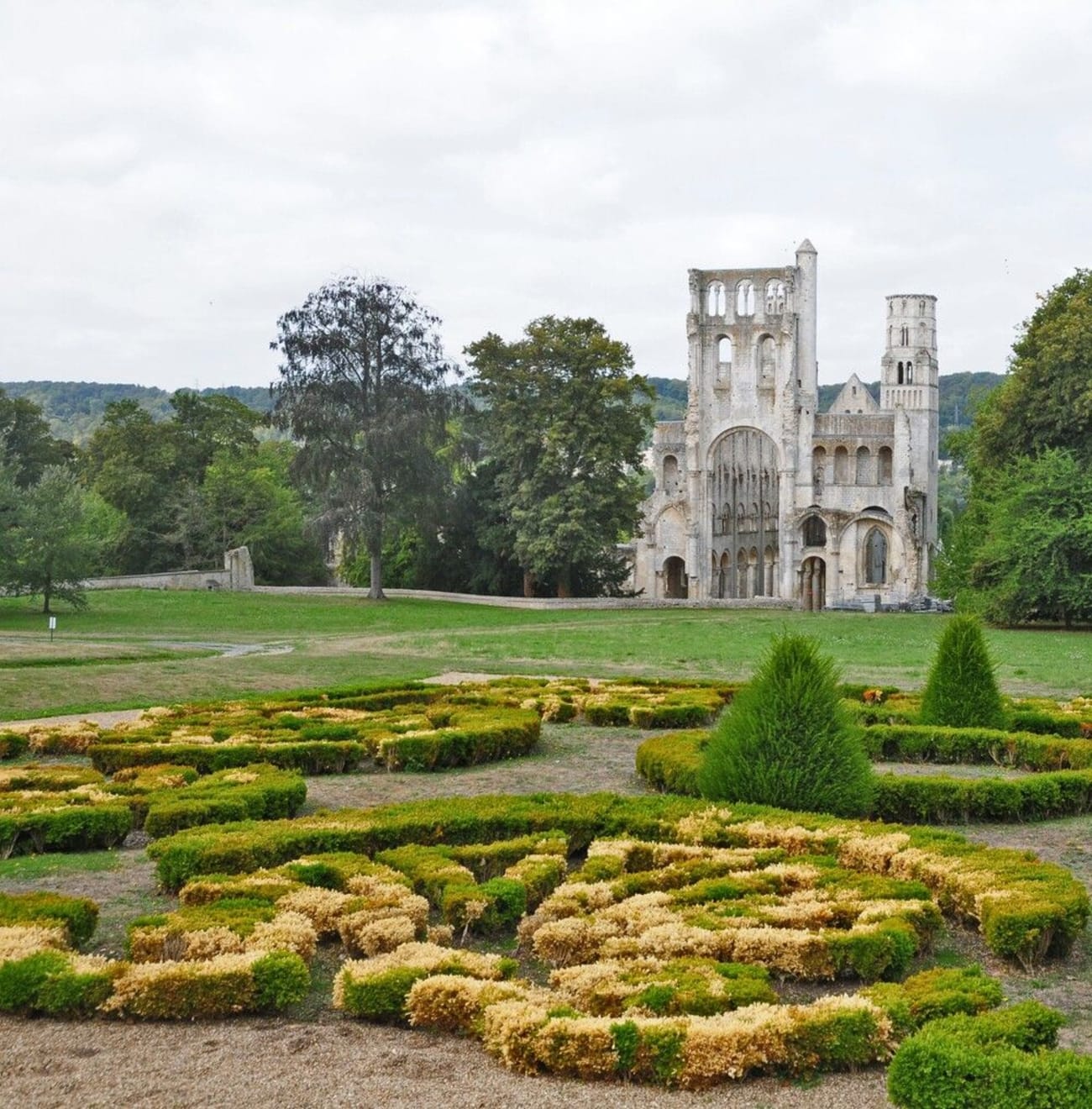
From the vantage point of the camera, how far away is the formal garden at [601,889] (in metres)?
7.41

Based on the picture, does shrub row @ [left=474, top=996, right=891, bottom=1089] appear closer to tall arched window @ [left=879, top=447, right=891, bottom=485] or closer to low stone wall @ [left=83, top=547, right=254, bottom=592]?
low stone wall @ [left=83, top=547, right=254, bottom=592]

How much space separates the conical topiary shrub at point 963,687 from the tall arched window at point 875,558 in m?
52.9

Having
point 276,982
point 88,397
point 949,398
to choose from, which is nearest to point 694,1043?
point 276,982

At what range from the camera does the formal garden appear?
741 centimetres

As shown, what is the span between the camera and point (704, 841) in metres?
11.9

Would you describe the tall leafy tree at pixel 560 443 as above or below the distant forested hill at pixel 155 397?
below

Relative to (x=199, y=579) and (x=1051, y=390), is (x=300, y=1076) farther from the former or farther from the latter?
(x=199, y=579)

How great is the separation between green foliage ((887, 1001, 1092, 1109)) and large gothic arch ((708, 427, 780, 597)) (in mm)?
68243

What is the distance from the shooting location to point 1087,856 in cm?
1238

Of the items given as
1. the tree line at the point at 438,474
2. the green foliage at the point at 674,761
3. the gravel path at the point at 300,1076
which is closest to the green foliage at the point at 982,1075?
the gravel path at the point at 300,1076

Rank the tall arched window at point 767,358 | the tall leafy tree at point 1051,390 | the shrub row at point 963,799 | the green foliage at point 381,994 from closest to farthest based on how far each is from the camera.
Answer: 1. the green foliage at point 381,994
2. the shrub row at point 963,799
3. the tall leafy tree at point 1051,390
4. the tall arched window at point 767,358

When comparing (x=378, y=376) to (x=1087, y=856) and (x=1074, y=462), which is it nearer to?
(x=1074, y=462)

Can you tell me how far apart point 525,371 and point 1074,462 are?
77.3 ft

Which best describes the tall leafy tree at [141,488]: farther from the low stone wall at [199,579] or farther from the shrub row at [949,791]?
the shrub row at [949,791]
